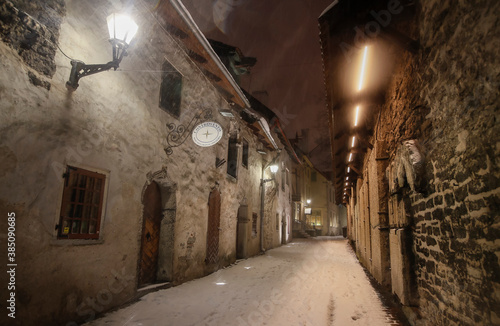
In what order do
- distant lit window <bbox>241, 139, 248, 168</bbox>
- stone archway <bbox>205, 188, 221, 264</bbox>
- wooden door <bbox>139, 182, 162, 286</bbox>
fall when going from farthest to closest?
distant lit window <bbox>241, 139, 248, 168</bbox>
stone archway <bbox>205, 188, 221, 264</bbox>
wooden door <bbox>139, 182, 162, 286</bbox>

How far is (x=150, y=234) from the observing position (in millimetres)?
6395

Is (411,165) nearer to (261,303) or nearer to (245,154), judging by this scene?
(261,303)

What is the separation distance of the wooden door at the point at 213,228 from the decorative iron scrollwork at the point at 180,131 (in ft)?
7.23

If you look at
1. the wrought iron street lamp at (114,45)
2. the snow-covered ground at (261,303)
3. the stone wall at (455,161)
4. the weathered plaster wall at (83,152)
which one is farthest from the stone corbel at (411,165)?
the weathered plaster wall at (83,152)

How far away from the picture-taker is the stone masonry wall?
90.8 inches

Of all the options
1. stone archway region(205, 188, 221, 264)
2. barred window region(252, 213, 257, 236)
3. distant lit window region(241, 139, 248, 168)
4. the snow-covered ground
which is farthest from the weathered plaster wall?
barred window region(252, 213, 257, 236)

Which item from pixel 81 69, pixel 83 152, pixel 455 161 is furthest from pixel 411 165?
pixel 81 69

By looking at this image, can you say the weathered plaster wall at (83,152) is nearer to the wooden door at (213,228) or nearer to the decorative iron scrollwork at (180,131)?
the decorative iron scrollwork at (180,131)

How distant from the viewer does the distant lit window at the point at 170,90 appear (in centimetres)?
667

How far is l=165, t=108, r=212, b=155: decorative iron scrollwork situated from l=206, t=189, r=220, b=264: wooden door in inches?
86.7

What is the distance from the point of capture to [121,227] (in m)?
5.07

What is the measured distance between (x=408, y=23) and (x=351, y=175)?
10.8m

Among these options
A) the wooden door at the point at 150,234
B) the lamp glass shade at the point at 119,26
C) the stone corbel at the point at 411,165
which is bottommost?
the wooden door at the point at 150,234

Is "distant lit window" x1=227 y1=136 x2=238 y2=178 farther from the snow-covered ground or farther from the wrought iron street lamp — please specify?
the wrought iron street lamp
